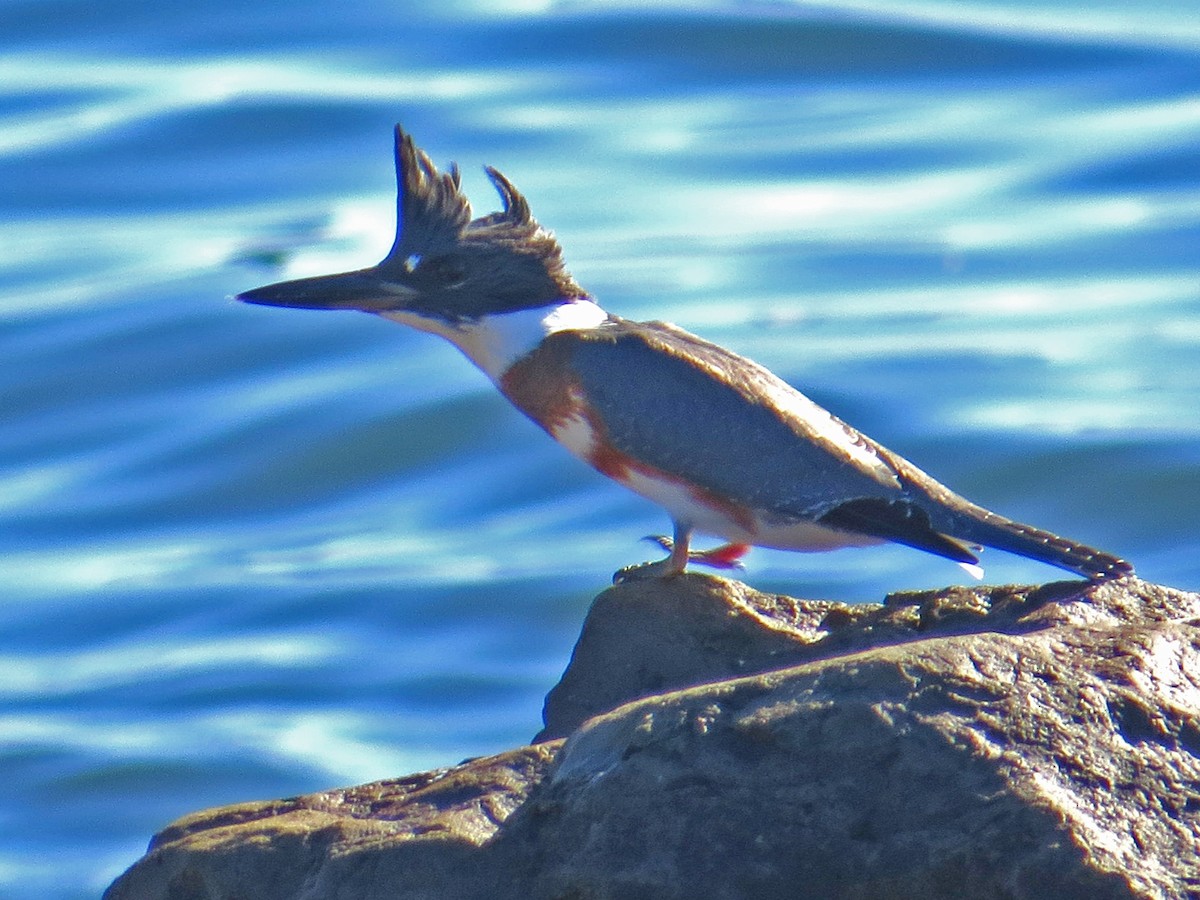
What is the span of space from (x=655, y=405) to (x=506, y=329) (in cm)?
87

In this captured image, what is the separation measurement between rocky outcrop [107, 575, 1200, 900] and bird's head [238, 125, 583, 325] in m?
2.98

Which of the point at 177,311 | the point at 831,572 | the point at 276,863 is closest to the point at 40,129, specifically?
the point at 177,311

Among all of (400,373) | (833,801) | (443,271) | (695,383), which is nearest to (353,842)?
(833,801)

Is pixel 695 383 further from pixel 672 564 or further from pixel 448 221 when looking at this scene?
pixel 448 221

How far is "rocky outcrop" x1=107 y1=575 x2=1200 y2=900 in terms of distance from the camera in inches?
179

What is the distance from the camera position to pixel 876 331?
14938 mm

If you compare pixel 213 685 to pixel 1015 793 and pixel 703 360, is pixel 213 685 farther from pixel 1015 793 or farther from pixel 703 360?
pixel 1015 793

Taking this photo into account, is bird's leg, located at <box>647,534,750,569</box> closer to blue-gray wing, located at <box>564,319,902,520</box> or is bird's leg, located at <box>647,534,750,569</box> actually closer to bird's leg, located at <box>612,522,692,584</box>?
bird's leg, located at <box>612,522,692,584</box>

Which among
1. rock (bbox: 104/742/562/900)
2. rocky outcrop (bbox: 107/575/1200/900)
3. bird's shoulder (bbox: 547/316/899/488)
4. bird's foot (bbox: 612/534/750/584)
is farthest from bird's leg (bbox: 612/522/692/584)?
rocky outcrop (bbox: 107/575/1200/900)

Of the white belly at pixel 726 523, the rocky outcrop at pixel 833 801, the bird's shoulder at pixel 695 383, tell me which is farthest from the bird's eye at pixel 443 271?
the rocky outcrop at pixel 833 801

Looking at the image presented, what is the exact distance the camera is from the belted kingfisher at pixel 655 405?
23.4 feet

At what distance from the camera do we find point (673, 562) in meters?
7.25

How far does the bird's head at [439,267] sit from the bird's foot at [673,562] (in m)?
1.10

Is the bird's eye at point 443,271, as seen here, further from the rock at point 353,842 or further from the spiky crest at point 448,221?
the rock at point 353,842
